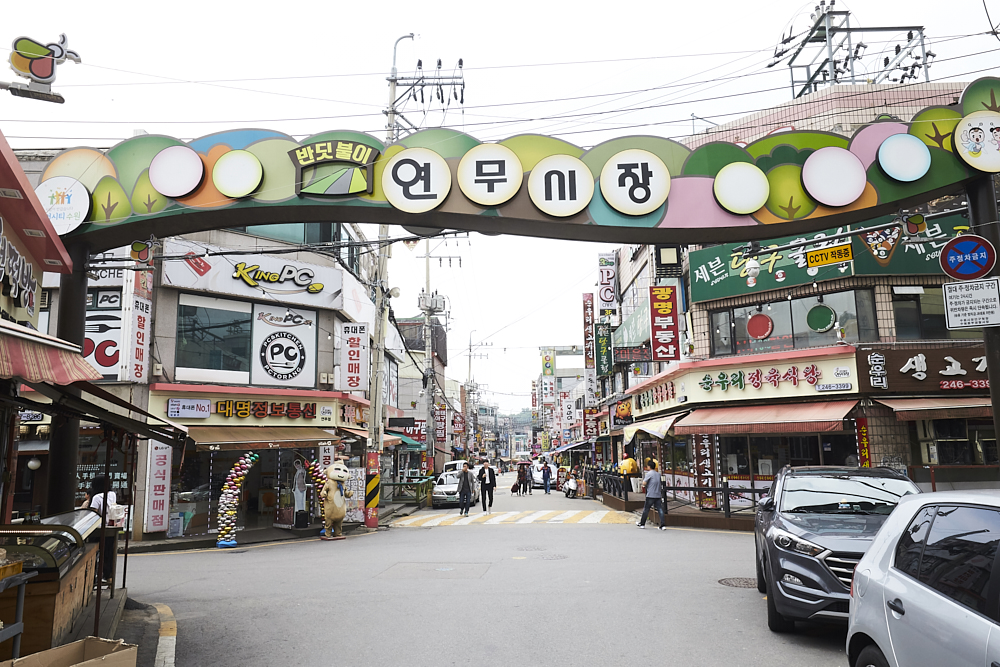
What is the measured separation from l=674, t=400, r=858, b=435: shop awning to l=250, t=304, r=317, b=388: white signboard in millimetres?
11621

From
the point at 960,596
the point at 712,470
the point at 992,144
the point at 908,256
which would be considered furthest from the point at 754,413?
the point at 960,596

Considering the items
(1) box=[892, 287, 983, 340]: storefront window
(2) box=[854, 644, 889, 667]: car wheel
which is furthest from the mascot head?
(1) box=[892, 287, 983, 340]: storefront window

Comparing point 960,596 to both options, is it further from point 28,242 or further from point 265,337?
point 265,337

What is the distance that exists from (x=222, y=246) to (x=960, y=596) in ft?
66.6

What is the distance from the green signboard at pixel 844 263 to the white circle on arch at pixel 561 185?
1049 centimetres

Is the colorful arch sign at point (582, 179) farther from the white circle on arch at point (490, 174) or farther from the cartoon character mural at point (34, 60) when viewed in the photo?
the cartoon character mural at point (34, 60)

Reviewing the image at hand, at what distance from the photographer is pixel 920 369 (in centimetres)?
1875

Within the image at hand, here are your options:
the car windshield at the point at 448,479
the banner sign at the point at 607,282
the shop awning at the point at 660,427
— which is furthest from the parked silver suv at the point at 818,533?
the banner sign at the point at 607,282

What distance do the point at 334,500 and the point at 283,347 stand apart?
6146 millimetres

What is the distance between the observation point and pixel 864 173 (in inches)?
353

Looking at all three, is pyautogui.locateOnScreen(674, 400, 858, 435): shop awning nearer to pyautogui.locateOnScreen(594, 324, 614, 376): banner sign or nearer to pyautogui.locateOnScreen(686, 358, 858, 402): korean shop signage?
pyautogui.locateOnScreen(686, 358, 858, 402): korean shop signage

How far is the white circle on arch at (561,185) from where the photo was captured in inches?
349

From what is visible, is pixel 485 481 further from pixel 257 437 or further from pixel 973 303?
pixel 973 303

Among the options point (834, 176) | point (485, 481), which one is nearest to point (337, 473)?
point (485, 481)
